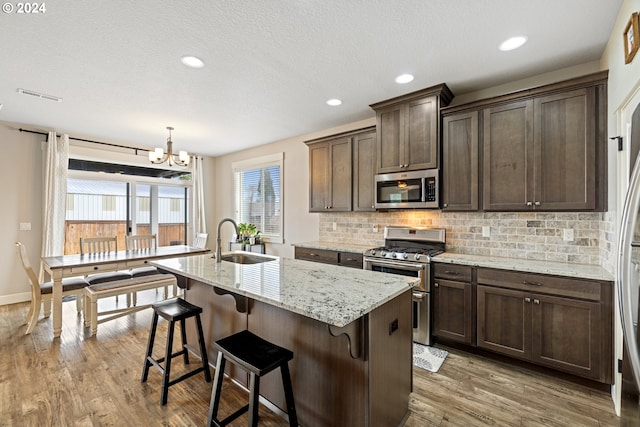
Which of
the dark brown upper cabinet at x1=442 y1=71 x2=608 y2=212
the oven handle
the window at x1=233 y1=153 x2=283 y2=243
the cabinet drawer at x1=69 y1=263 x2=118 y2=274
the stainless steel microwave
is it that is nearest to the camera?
the dark brown upper cabinet at x1=442 y1=71 x2=608 y2=212

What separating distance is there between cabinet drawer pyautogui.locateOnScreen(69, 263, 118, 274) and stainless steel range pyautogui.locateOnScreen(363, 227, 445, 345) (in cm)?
310

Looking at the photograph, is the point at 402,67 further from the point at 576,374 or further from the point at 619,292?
the point at 576,374

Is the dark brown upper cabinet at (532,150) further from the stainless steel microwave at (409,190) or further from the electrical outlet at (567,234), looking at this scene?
the electrical outlet at (567,234)

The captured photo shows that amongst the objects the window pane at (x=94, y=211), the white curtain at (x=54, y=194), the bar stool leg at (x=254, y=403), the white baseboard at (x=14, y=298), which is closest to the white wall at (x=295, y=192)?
the window pane at (x=94, y=211)

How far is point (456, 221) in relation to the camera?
329 cm

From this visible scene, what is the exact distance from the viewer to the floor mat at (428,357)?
261 cm

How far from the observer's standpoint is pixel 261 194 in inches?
227

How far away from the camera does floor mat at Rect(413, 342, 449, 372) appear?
261cm

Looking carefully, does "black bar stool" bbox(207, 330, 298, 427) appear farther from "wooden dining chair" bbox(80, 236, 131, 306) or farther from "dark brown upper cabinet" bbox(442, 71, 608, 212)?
"wooden dining chair" bbox(80, 236, 131, 306)

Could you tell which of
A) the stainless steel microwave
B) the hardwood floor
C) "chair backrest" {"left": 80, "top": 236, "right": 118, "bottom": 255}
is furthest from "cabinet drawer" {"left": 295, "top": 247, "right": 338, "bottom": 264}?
"chair backrest" {"left": 80, "top": 236, "right": 118, "bottom": 255}

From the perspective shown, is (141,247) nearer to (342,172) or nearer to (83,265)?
(83,265)

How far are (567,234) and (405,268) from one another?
58.3 inches

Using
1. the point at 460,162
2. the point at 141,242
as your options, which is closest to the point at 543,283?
the point at 460,162

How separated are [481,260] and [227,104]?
10.8ft
